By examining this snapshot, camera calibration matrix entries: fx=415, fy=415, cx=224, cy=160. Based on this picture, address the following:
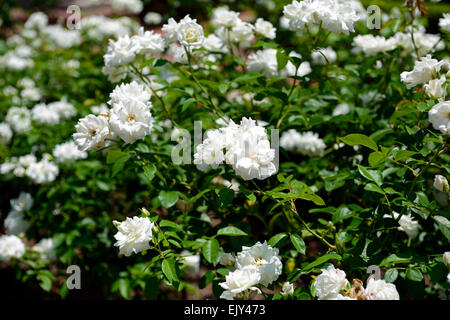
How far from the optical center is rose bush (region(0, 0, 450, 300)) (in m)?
1.20

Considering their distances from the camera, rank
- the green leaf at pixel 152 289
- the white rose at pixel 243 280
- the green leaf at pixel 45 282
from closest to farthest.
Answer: the white rose at pixel 243 280, the green leaf at pixel 152 289, the green leaf at pixel 45 282

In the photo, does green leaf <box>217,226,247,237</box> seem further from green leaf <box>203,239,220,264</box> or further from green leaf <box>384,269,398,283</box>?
green leaf <box>384,269,398,283</box>

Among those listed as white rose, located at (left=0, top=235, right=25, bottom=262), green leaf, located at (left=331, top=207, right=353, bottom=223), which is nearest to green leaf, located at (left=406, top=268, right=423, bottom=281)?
green leaf, located at (left=331, top=207, right=353, bottom=223)

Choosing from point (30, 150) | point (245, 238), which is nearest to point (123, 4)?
point (30, 150)

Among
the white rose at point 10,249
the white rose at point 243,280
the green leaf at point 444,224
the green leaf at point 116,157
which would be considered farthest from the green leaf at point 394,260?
the white rose at point 10,249

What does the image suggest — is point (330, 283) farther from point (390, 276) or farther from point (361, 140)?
point (361, 140)

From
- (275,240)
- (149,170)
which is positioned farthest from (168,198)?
(275,240)

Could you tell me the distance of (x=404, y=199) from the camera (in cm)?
125

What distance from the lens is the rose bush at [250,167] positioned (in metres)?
1.20

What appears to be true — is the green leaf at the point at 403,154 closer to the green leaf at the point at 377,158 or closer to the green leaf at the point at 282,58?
the green leaf at the point at 377,158

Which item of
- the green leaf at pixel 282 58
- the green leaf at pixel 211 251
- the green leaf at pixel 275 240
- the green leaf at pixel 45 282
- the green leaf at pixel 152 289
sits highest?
the green leaf at pixel 282 58

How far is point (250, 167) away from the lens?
1.08 m

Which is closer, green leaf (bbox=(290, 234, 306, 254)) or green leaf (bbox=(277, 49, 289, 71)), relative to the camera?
green leaf (bbox=(290, 234, 306, 254))

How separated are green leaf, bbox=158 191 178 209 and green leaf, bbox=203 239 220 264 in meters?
0.19
